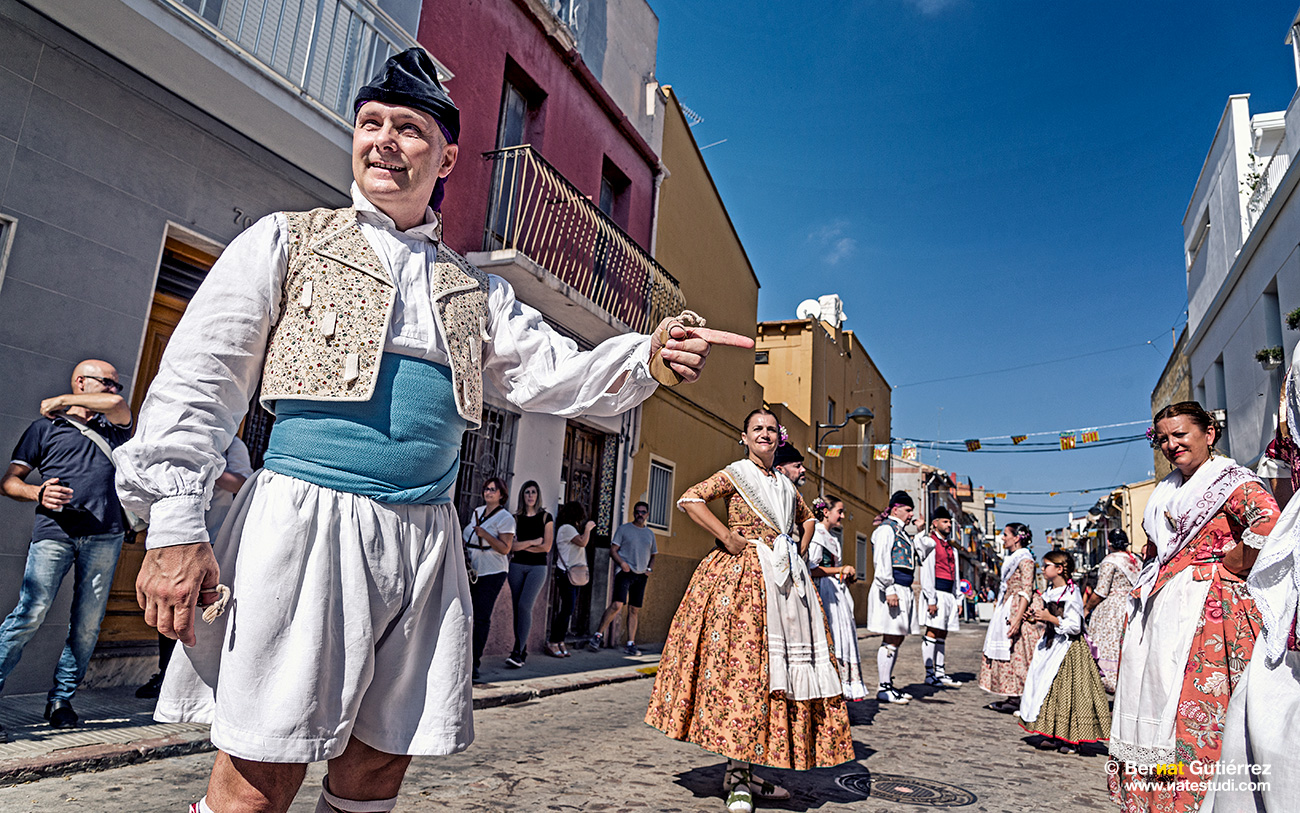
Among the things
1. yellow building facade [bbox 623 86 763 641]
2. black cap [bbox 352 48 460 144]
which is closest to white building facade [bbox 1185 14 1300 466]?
yellow building facade [bbox 623 86 763 641]

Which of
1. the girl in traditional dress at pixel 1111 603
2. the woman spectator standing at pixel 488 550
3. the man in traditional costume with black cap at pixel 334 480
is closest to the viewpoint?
the man in traditional costume with black cap at pixel 334 480

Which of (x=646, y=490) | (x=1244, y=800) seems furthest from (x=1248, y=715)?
(x=646, y=490)

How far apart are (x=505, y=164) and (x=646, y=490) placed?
544cm

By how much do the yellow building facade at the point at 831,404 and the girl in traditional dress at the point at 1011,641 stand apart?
977 centimetres

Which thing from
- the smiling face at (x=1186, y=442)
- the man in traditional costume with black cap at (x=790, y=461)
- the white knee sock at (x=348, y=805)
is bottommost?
the white knee sock at (x=348, y=805)

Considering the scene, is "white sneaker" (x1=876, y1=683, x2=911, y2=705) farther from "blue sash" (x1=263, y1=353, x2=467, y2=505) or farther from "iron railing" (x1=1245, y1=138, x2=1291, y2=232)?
"iron railing" (x1=1245, y1=138, x2=1291, y2=232)

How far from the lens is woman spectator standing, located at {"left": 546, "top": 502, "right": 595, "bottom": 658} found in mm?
9516

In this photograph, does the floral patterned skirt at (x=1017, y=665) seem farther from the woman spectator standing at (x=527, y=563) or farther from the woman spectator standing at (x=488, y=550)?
the woman spectator standing at (x=488, y=550)

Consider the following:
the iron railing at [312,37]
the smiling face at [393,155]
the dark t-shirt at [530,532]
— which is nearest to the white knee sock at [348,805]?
the smiling face at [393,155]

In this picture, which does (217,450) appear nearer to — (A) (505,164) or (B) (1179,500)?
(B) (1179,500)

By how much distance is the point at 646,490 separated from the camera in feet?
40.8

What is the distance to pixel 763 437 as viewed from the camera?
4570 mm

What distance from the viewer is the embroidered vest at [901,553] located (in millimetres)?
8594

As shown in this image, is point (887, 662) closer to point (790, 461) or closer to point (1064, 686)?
Answer: point (1064, 686)
